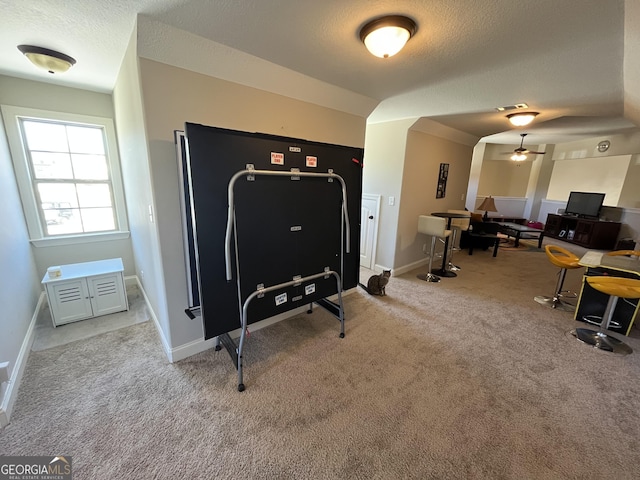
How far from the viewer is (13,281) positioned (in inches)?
Result: 84.0

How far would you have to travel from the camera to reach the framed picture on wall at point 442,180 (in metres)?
4.46

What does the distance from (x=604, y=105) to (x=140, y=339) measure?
5484 mm

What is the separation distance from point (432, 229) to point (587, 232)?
5.10 meters

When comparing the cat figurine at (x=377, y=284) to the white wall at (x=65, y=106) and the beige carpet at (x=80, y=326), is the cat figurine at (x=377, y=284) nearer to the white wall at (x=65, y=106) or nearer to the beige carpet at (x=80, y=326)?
the beige carpet at (x=80, y=326)

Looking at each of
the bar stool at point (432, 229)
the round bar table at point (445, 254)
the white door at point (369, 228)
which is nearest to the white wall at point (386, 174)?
the white door at point (369, 228)

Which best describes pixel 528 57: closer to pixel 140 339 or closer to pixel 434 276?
pixel 434 276

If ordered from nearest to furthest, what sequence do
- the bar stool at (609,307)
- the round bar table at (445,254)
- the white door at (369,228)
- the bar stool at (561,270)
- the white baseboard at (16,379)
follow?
the white baseboard at (16,379) → the bar stool at (609,307) → the bar stool at (561,270) → the round bar table at (445,254) → the white door at (369,228)

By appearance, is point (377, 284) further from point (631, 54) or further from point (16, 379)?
point (16, 379)

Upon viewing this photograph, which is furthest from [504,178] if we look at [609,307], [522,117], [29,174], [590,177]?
[29,174]

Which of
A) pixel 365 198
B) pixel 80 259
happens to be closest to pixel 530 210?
pixel 365 198

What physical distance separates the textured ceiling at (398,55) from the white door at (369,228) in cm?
178

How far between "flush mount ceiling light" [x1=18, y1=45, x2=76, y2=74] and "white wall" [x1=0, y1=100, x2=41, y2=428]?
1077mm

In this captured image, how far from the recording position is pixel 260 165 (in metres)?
1.78

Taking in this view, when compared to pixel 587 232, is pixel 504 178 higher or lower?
higher
